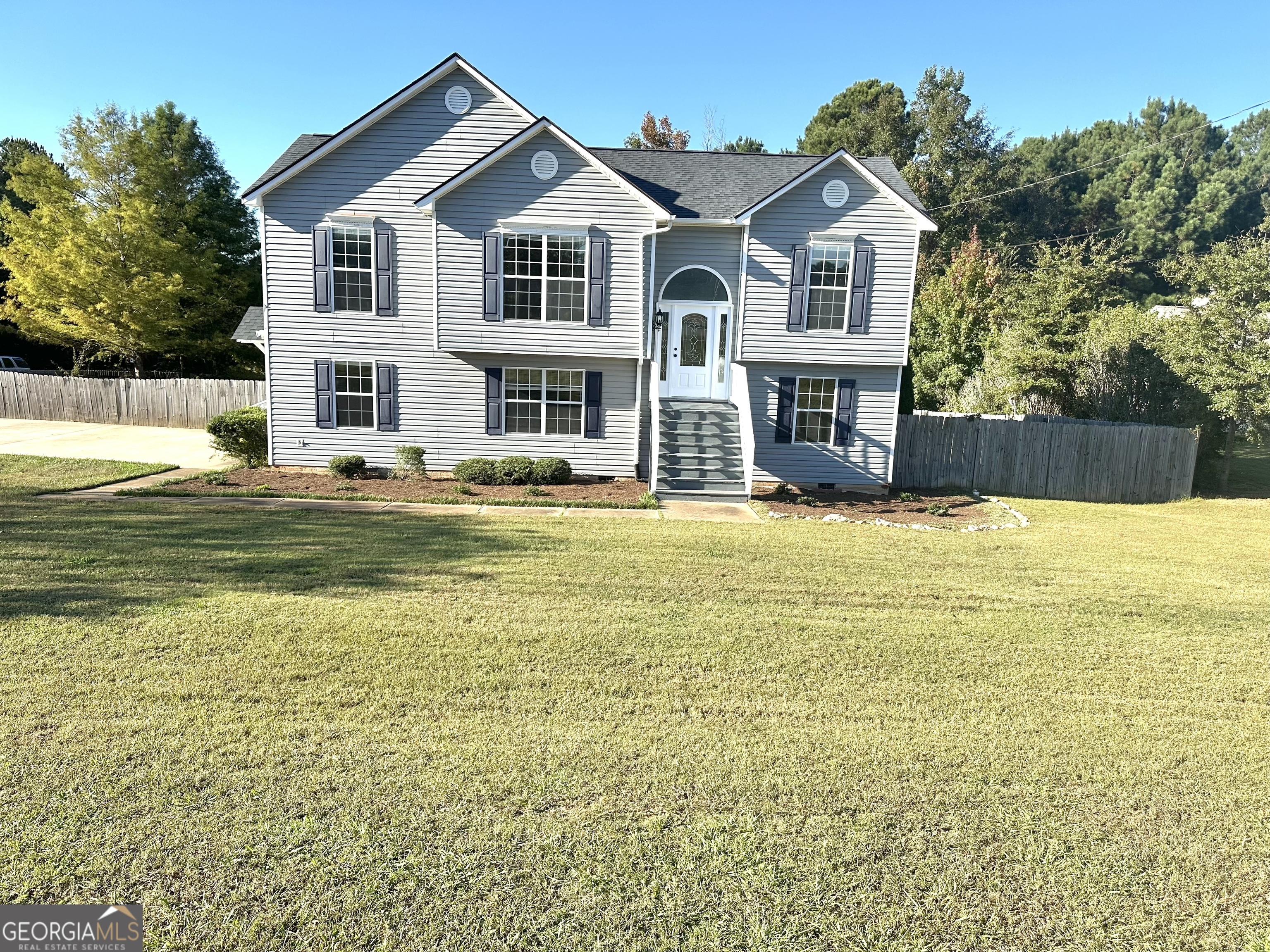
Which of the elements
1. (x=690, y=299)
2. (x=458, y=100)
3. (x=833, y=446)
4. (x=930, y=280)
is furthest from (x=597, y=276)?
(x=930, y=280)

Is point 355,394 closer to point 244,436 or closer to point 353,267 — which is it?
point 244,436

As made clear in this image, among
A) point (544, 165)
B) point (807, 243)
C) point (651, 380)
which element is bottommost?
point (651, 380)

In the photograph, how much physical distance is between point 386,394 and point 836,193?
10367mm

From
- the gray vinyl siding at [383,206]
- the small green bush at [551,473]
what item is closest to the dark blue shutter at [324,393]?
the gray vinyl siding at [383,206]

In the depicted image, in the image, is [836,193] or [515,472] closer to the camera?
[515,472]

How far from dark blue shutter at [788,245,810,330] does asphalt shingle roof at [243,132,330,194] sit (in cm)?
994

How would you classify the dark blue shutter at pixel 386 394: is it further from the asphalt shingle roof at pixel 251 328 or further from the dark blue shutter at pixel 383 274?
the asphalt shingle roof at pixel 251 328

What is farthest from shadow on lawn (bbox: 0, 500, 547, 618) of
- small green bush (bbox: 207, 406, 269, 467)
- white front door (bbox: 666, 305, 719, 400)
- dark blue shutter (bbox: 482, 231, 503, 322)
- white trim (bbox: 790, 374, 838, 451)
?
white trim (bbox: 790, 374, 838, 451)

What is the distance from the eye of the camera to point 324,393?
51.0ft

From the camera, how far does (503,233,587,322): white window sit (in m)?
14.8

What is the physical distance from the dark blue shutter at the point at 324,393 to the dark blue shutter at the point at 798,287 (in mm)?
9889

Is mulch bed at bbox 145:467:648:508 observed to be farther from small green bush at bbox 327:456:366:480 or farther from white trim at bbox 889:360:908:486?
white trim at bbox 889:360:908:486

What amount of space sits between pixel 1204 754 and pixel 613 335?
12.0 m

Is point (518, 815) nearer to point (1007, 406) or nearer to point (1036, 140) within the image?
point (1007, 406)
